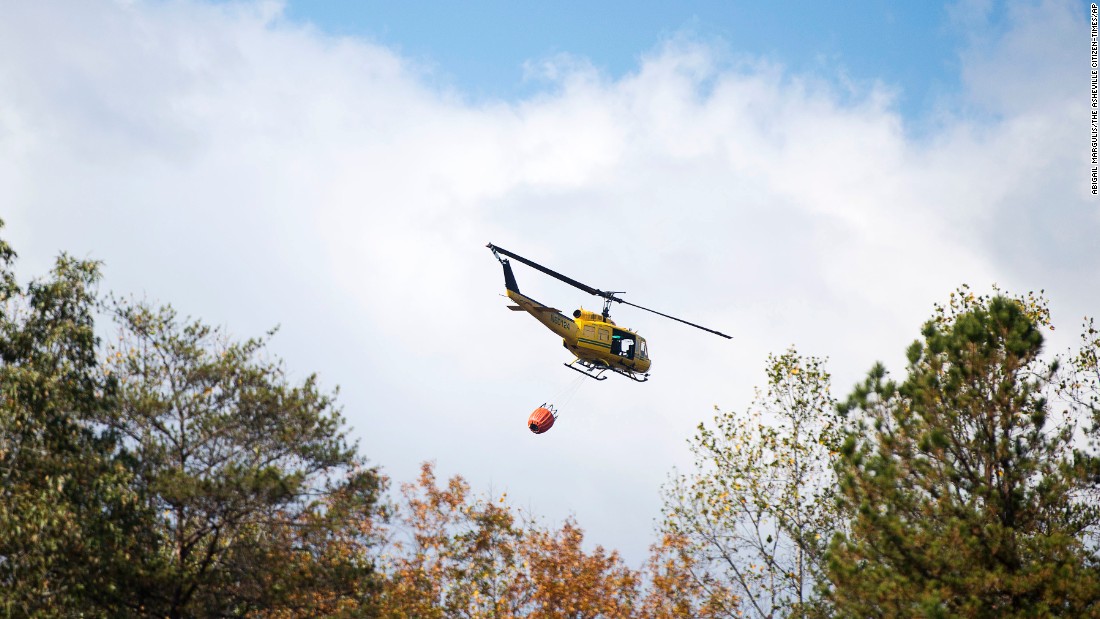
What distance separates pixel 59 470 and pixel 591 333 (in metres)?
22.5

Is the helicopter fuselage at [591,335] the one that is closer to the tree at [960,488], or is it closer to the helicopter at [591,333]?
the helicopter at [591,333]

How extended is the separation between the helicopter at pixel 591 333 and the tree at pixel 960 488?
19.2 metres

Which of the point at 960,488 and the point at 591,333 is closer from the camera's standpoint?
the point at 960,488

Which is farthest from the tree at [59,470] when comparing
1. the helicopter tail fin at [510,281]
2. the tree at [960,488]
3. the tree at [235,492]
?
the helicopter tail fin at [510,281]

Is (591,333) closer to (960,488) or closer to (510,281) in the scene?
(510,281)

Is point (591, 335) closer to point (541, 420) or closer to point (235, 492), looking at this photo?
point (541, 420)

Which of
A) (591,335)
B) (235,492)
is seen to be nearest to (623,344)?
(591,335)

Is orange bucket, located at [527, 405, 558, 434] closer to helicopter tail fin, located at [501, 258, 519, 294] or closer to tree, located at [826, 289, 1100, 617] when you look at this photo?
helicopter tail fin, located at [501, 258, 519, 294]

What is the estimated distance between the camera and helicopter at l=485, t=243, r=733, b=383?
38.5m

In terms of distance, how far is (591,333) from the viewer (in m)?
39.2

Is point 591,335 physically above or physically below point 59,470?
above

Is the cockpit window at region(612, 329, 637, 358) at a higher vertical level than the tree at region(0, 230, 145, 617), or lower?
higher

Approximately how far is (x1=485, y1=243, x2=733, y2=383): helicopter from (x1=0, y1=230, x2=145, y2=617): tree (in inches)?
711

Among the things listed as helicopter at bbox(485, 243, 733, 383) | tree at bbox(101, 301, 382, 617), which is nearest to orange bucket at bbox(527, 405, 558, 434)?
helicopter at bbox(485, 243, 733, 383)
